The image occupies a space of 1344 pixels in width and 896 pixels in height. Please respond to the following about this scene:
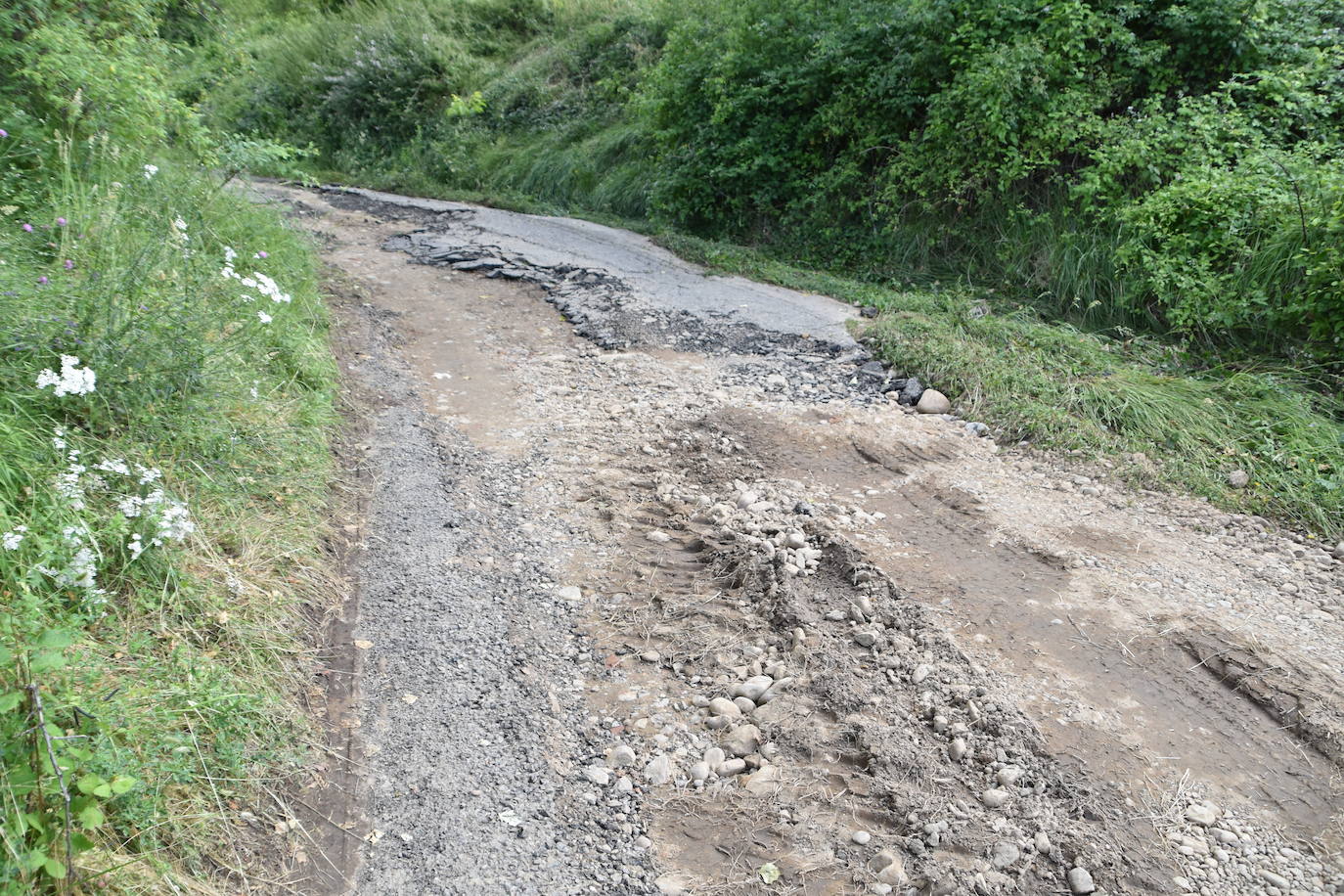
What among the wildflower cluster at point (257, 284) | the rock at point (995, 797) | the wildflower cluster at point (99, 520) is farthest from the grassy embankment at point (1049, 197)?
the wildflower cluster at point (99, 520)

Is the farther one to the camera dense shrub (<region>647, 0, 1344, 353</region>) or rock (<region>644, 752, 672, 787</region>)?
dense shrub (<region>647, 0, 1344, 353</region>)

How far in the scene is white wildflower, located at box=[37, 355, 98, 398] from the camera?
278cm

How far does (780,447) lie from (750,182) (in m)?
5.62

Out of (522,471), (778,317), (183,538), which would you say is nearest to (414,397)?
(522,471)

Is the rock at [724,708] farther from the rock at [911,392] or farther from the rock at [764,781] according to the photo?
the rock at [911,392]

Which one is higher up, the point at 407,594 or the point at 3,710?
the point at 3,710

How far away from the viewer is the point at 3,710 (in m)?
1.85

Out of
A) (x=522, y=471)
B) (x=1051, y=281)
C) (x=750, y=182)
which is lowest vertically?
(x=522, y=471)

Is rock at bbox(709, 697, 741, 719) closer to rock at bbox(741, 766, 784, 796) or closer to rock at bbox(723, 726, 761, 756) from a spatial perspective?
rock at bbox(723, 726, 761, 756)

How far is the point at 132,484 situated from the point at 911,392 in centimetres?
439

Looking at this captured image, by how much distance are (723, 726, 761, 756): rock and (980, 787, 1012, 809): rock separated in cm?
74

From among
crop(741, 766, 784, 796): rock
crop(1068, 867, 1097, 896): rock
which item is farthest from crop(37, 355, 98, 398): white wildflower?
crop(1068, 867, 1097, 896): rock

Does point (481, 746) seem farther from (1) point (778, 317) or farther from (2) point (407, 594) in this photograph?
(1) point (778, 317)

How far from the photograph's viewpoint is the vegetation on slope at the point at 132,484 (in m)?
2.06
